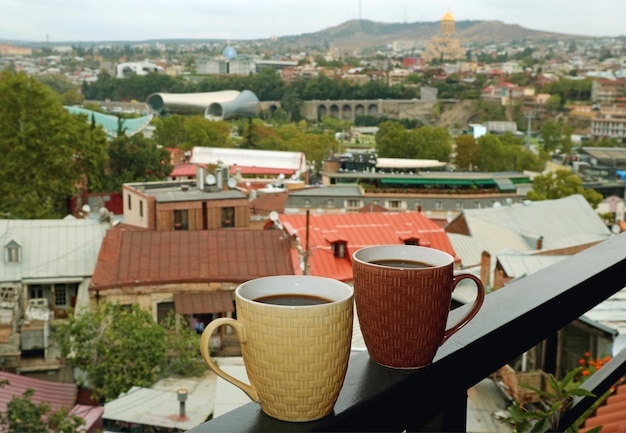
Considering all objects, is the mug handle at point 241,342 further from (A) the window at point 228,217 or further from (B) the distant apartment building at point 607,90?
(B) the distant apartment building at point 607,90

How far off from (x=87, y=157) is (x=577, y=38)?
543 ft

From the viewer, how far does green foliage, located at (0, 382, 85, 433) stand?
5.59 meters

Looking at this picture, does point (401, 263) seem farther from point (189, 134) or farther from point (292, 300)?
point (189, 134)

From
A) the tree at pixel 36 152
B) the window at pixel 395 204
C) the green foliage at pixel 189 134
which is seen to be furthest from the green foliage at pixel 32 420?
the green foliage at pixel 189 134

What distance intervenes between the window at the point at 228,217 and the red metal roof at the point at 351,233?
5.08 ft

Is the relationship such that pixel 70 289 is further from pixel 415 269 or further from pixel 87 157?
pixel 415 269

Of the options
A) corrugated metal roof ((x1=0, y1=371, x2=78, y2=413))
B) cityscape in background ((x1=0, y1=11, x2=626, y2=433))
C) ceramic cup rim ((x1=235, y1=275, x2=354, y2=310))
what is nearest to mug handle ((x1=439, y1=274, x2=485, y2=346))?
ceramic cup rim ((x1=235, y1=275, x2=354, y2=310))

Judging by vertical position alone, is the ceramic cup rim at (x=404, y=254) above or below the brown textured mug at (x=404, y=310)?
above

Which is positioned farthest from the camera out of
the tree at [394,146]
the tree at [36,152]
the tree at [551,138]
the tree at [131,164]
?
the tree at [551,138]

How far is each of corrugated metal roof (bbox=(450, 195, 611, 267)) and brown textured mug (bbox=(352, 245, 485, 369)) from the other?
1010 cm

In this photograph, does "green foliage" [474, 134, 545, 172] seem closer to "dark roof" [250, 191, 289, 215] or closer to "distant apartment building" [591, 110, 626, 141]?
"dark roof" [250, 191, 289, 215]

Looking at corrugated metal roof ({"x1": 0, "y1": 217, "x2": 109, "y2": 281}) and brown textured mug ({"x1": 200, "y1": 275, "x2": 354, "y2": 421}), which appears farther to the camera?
corrugated metal roof ({"x1": 0, "y1": 217, "x2": 109, "y2": 281})

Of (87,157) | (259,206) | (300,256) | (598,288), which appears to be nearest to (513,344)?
(598,288)

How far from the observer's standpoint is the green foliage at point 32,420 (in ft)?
18.4
